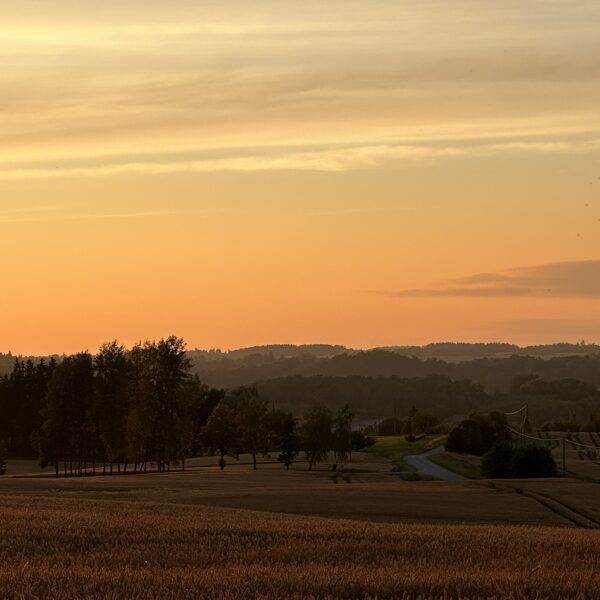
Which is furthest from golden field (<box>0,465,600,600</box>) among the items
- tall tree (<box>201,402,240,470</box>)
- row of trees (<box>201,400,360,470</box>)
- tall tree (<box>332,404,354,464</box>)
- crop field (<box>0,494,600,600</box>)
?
tall tree (<box>332,404,354,464</box>)


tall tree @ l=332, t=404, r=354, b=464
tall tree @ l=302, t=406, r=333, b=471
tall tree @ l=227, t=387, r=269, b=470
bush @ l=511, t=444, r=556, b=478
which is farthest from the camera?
tall tree @ l=332, t=404, r=354, b=464

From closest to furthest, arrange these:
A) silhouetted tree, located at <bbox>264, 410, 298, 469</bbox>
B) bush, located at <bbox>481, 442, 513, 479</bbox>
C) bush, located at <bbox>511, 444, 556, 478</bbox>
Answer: bush, located at <bbox>511, 444, 556, 478</bbox>, bush, located at <bbox>481, 442, 513, 479</bbox>, silhouetted tree, located at <bbox>264, 410, 298, 469</bbox>

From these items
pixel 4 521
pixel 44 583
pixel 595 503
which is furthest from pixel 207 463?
pixel 44 583

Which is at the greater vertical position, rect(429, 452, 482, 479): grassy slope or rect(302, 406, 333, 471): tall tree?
rect(302, 406, 333, 471): tall tree

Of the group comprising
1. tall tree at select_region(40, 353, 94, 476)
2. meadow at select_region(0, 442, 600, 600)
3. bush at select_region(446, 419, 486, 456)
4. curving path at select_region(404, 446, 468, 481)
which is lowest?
curving path at select_region(404, 446, 468, 481)

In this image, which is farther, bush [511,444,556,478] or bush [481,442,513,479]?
bush [481,442,513,479]

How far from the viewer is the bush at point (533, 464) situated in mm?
122562

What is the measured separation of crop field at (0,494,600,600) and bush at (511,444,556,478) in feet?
305

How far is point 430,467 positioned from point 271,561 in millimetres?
130264

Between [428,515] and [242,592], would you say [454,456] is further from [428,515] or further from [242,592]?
[242,592]

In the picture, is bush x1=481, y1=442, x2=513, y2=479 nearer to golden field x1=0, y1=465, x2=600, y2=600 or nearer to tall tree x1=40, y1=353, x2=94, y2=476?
tall tree x1=40, y1=353, x2=94, y2=476

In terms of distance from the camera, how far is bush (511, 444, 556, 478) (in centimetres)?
12256

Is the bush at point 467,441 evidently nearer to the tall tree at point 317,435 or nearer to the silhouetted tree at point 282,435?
the silhouetted tree at point 282,435

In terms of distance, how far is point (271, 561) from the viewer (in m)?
22.0
